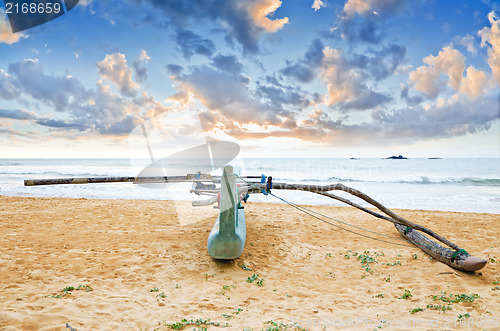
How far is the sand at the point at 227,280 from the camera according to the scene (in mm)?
3238

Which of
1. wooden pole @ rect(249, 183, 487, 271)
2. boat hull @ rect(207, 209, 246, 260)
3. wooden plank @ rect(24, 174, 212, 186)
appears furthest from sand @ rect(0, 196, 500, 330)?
wooden plank @ rect(24, 174, 212, 186)

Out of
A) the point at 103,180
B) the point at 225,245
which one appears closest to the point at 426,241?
the point at 225,245

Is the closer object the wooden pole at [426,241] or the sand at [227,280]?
the sand at [227,280]

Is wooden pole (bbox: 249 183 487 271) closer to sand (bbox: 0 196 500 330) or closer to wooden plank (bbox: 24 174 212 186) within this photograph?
sand (bbox: 0 196 500 330)

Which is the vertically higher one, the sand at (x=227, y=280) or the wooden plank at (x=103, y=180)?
the wooden plank at (x=103, y=180)

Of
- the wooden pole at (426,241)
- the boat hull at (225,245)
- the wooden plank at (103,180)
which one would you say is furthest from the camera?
the wooden plank at (103,180)

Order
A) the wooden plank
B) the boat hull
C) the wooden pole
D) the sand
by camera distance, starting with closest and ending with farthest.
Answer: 1. the sand
2. the wooden pole
3. the boat hull
4. the wooden plank

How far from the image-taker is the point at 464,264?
466 cm

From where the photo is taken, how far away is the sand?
324 centimetres

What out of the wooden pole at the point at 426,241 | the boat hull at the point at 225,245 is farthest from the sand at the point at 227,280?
the boat hull at the point at 225,245

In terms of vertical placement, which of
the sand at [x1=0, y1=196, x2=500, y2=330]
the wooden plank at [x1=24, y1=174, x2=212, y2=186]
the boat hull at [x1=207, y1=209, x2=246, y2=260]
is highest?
the wooden plank at [x1=24, y1=174, x2=212, y2=186]

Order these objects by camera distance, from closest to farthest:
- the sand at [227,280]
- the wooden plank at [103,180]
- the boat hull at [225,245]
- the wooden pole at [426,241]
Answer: the sand at [227,280] → the wooden pole at [426,241] → the boat hull at [225,245] → the wooden plank at [103,180]

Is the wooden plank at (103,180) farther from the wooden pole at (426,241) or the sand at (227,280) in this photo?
the wooden pole at (426,241)

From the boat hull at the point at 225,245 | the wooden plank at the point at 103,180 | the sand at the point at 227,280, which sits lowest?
the sand at the point at 227,280
